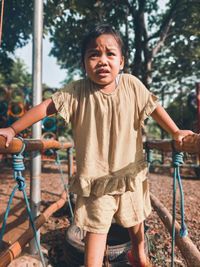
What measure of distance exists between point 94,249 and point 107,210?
0.74 feet

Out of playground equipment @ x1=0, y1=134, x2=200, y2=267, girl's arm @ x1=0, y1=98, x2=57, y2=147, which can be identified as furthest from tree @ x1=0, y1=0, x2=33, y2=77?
girl's arm @ x1=0, y1=98, x2=57, y2=147

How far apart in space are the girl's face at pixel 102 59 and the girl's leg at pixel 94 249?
0.90 meters

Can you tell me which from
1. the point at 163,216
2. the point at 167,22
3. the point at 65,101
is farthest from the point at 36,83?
the point at 167,22

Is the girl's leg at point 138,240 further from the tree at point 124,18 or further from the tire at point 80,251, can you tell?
the tree at point 124,18

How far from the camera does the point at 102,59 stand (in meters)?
1.27

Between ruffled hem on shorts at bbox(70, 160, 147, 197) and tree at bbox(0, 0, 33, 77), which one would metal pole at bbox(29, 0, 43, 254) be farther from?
tree at bbox(0, 0, 33, 77)

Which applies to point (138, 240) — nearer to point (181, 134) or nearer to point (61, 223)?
point (181, 134)

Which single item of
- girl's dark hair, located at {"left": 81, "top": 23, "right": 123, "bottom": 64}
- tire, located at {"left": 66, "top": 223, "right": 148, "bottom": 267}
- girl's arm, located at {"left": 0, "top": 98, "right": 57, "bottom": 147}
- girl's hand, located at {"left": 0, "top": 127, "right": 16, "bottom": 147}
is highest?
girl's dark hair, located at {"left": 81, "top": 23, "right": 123, "bottom": 64}

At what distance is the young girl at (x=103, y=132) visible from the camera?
4.09ft

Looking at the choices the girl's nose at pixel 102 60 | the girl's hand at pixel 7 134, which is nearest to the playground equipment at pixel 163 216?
the girl's hand at pixel 7 134

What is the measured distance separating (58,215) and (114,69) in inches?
113

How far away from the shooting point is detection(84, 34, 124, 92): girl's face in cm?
127

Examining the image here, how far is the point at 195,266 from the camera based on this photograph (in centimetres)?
140

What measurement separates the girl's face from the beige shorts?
68 cm
